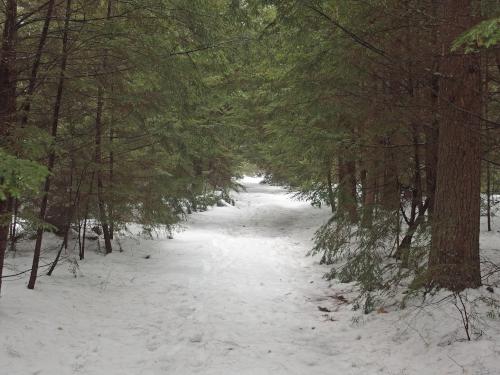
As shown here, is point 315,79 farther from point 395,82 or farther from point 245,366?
point 245,366

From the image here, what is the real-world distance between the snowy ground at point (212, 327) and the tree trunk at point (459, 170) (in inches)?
28.1

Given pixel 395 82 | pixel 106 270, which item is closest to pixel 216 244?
pixel 106 270

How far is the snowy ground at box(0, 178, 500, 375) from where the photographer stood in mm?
4773

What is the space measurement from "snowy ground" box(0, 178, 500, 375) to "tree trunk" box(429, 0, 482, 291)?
714 millimetres

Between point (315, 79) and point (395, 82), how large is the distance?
54.4 inches

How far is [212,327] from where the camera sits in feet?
20.4

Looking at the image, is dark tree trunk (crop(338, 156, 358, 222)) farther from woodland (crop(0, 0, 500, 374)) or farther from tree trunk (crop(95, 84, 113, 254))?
tree trunk (crop(95, 84, 113, 254))

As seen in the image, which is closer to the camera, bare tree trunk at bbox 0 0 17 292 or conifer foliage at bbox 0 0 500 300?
bare tree trunk at bbox 0 0 17 292

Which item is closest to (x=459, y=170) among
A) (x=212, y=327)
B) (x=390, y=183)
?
(x=390, y=183)

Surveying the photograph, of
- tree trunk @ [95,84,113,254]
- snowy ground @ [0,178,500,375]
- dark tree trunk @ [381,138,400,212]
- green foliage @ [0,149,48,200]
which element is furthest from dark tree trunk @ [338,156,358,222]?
green foliage @ [0,149,48,200]

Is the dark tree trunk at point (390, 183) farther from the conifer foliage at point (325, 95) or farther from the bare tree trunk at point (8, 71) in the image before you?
the bare tree trunk at point (8, 71)

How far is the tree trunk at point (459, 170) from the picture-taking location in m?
5.42

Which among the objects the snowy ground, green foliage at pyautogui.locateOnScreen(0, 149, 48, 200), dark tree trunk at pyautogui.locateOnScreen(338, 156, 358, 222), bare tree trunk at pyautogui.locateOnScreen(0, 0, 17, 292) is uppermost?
bare tree trunk at pyautogui.locateOnScreen(0, 0, 17, 292)

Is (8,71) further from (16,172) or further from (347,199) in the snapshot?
(347,199)
